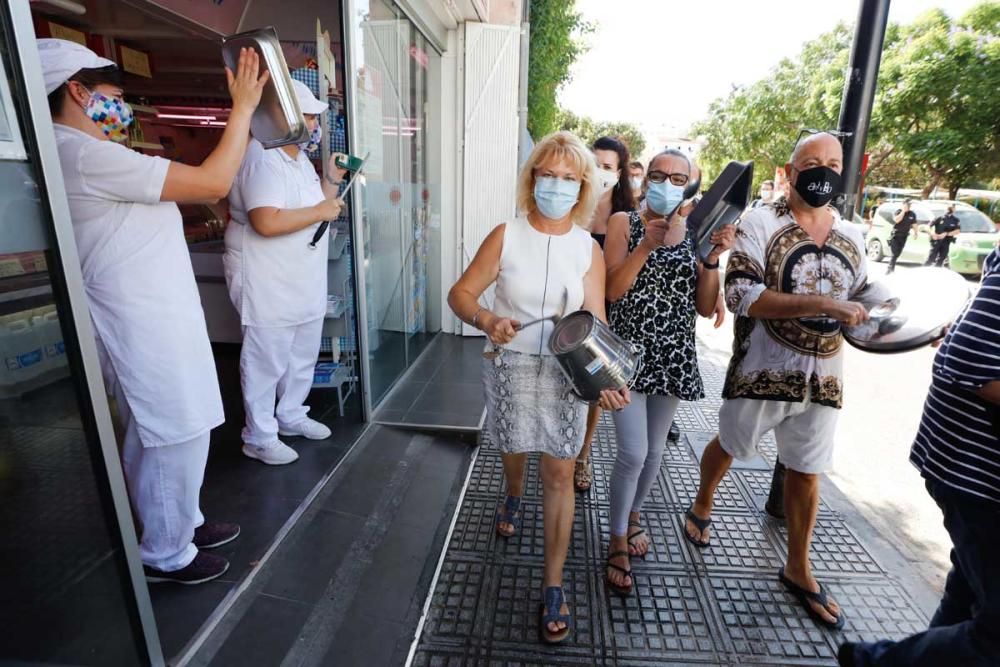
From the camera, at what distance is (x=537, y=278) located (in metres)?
2.01

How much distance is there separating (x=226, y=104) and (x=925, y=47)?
63.1ft

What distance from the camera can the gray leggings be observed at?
233 centimetres

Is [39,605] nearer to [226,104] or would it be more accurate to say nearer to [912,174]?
[226,104]

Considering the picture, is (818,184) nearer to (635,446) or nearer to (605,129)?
(635,446)

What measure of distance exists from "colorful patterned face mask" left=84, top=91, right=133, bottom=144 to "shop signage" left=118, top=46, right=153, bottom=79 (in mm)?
4317

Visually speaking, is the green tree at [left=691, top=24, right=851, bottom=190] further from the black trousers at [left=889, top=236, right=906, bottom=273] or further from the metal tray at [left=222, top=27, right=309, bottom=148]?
the metal tray at [left=222, top=27, right=309, bottom=148]

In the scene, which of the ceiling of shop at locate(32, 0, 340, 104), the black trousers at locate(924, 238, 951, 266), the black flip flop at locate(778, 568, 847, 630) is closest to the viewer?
the black flip flop at locate(778, 568, 847, 630)

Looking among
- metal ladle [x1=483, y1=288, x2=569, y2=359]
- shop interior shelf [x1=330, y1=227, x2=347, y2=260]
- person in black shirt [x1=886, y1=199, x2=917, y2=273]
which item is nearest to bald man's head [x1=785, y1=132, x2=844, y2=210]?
metal ladle [x1=483, y1=288, x2=569, y2=359]

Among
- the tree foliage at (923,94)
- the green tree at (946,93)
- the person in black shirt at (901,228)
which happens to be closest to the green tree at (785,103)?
the tree foliage at (923,94)

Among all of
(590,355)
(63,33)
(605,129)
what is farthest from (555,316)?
(605,129)

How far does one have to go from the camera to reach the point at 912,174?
2519 cm

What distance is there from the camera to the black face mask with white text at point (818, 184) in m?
2.11

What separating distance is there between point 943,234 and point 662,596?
13.9 meters

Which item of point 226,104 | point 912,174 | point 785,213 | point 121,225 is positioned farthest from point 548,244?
point 912,174
